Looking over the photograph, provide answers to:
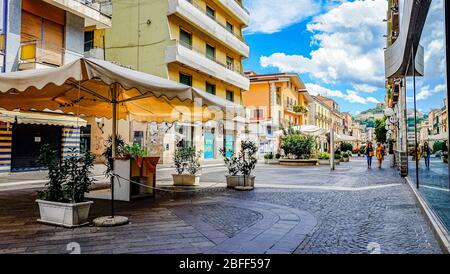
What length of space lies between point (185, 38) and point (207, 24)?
2444mm

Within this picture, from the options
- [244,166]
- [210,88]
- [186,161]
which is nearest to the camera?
[244,166]

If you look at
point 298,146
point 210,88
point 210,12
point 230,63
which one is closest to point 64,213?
point 298,146

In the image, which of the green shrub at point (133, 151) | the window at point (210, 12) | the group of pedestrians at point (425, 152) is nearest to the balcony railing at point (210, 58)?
the window at point (210, 12)

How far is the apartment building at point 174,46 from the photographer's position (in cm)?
2534

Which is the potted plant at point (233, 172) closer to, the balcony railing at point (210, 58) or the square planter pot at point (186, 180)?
the square planter pot at point (186, 180)

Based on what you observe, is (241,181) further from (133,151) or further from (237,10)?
(237,10)

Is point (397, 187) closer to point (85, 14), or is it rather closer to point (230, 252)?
point (230, 252)

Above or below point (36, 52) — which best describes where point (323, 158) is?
below

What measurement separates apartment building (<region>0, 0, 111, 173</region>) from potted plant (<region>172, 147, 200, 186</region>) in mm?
5000

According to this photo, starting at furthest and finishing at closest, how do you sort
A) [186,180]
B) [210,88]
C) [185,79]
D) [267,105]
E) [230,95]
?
[267,105] → [230,95] → [210,88] → [185,79] → [186,180]

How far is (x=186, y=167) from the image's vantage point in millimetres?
11117

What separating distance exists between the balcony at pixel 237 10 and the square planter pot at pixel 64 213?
28445mm
